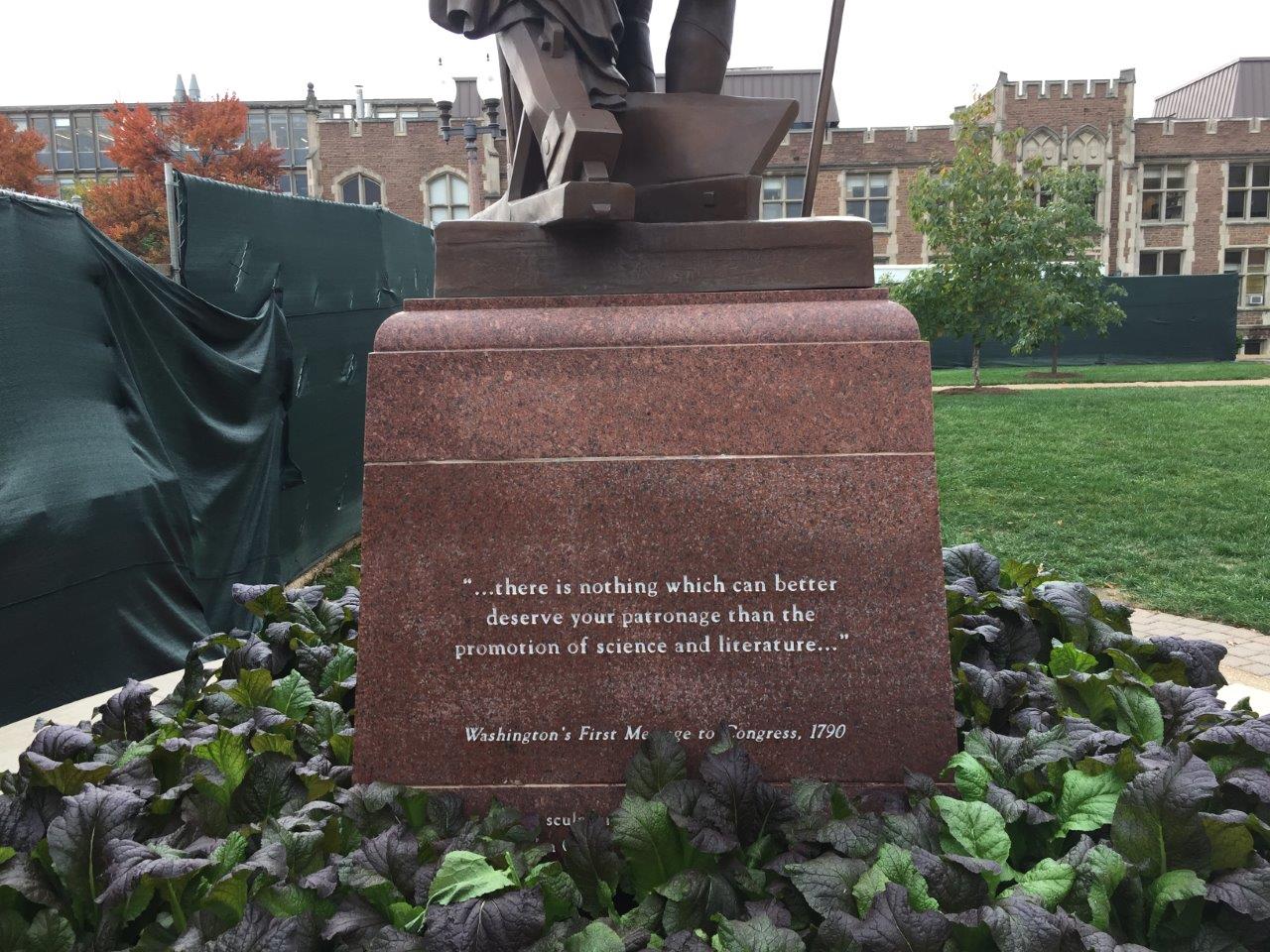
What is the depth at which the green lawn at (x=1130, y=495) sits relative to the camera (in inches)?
275

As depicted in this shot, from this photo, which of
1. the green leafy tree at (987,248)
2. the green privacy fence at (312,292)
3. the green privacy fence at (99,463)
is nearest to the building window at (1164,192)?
the green leafy tree at (987,248)

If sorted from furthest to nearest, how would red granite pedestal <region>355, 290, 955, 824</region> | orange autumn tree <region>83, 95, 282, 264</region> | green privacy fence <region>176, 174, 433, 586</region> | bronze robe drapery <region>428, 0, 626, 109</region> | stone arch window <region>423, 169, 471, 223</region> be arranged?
orange autumn tree <region>83, 95, 282, 264</region> → stone arch window <region>423, 169, 471, 223</region> → green privacy fence <region>176, 174, 433, 586</region> → bronze robe drapery <region>428, 0, 626, 109</region> → red granite pedestal <region>355, 290, 955, 824</region>

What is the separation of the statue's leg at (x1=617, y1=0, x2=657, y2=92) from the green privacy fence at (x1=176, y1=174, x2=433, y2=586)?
10.0ft

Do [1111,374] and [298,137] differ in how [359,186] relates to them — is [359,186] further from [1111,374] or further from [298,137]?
[1111,374]

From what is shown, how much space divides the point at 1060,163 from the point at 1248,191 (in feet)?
22.4

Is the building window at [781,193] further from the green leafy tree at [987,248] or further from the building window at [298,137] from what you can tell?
the building window at [298,137]

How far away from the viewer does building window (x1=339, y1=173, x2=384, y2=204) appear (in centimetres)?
3997

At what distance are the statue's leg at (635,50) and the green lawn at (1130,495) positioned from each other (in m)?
4.55

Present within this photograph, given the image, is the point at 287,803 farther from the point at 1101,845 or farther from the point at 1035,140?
the point at 1035,140

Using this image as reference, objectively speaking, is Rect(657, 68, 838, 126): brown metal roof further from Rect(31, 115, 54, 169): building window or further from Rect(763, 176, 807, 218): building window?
Rect(31, 115, 54, 169): building window

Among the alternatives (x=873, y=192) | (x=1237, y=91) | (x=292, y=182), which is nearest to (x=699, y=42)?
(x=873, y=192)

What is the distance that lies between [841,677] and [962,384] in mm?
19546

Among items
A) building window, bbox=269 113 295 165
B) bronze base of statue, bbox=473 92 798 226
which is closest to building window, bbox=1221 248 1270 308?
bronze base of statue, bbox=473 92 798 226

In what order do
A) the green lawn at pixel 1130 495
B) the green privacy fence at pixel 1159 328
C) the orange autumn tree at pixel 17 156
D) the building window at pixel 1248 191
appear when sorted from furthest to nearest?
the orange autumn tree at pixel 17 156 < the building window at pixel 1248 191 < the green privacy fence at pixel 1159 328 < the green lawn at pixel 1130 495
